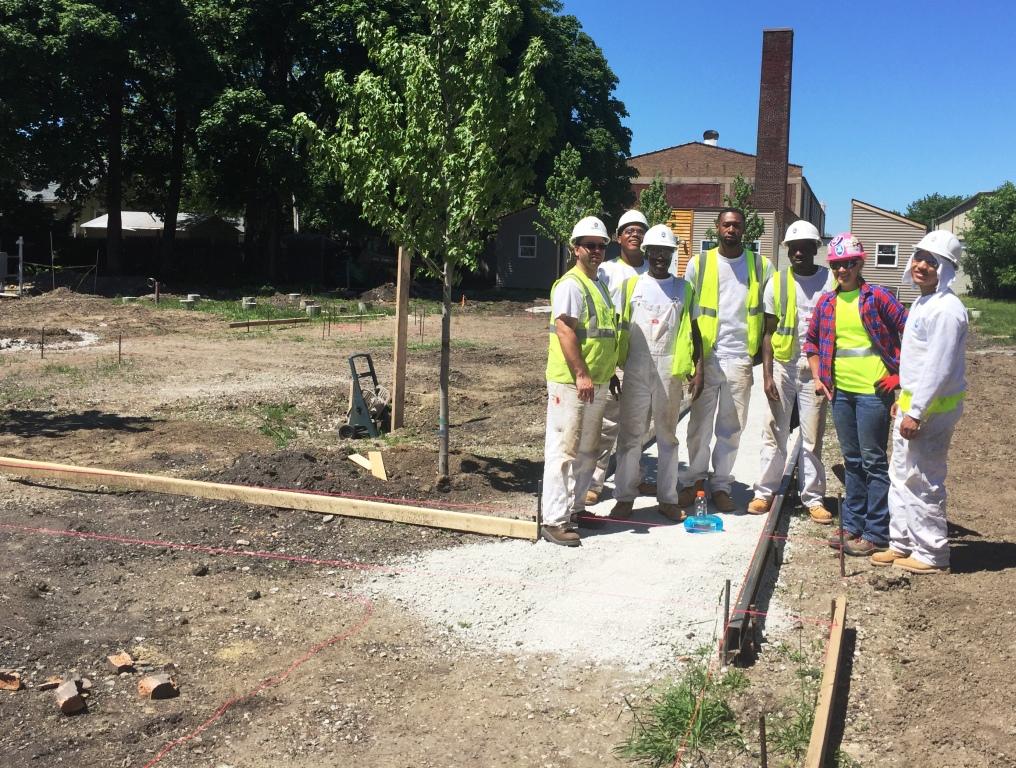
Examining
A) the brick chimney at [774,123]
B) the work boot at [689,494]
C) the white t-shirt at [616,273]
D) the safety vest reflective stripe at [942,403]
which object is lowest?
the work boot at [689,494]

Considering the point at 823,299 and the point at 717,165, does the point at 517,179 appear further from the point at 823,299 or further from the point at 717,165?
the point at 717,165

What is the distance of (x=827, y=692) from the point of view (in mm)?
4078

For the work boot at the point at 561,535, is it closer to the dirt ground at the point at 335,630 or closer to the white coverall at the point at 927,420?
the dirt ground at the point at 335,630

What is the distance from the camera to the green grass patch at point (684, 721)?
3.89 metres

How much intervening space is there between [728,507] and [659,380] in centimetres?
120

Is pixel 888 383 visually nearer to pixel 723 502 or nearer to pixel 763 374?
pixel 763 374


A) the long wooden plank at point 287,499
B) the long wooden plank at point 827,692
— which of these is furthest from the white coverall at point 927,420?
the long wooden plank at point 287,499

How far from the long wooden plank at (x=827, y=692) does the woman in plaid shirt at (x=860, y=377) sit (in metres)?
1.42

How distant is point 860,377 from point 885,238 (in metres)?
41.2

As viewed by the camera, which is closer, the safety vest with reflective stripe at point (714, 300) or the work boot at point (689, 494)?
the safety vest with reflective stripe at point (714, 300)

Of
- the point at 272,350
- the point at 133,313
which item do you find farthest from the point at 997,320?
the point at 133,313

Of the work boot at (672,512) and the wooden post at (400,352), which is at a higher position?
the wooden post at (400,352)

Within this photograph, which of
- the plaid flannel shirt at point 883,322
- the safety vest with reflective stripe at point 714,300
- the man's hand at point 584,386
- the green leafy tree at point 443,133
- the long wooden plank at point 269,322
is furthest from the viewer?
the long wooden plank at point 269,322

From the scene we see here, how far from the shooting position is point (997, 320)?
104 ft
